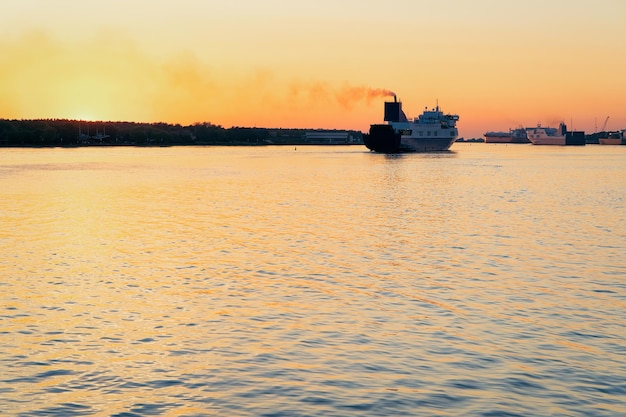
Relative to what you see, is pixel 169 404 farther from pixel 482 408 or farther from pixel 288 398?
pixel 482 408

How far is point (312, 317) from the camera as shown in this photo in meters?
19.7

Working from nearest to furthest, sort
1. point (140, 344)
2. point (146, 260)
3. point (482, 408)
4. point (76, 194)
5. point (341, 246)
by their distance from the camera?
point (482, 408) < point (140, 344) < point (146, 260) < point (341, 246) < point (76, 194)

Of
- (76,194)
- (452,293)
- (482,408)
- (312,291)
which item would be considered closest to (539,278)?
(452,293)

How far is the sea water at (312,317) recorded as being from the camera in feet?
43.8

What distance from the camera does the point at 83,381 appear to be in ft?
46.2

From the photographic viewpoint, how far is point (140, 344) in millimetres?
16844

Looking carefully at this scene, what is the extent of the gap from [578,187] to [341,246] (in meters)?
55.5

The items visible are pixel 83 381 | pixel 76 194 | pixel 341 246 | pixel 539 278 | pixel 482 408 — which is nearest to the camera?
pixel 482 408

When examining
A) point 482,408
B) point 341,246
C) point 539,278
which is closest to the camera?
point 482,408

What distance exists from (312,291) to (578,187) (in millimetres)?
65673

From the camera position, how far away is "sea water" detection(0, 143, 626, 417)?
43.8 ft

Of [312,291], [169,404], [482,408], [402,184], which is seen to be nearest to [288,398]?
[169,404]

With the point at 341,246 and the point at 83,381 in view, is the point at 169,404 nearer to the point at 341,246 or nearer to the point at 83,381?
the point at 83,381

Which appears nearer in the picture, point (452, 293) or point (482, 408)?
point (482, 408)
